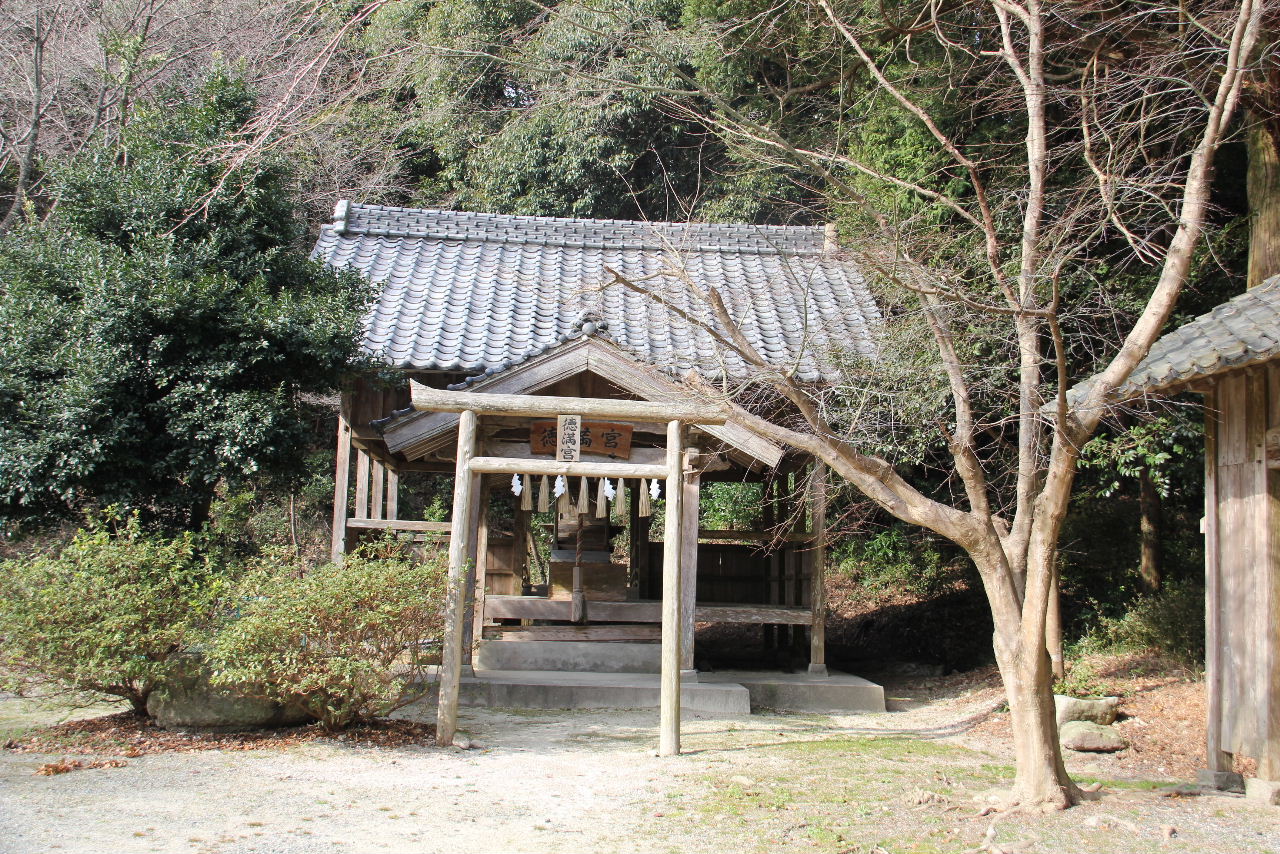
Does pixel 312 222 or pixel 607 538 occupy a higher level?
pixel 312 222

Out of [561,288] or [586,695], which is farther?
[561,288]

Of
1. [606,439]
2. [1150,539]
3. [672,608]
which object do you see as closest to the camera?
[672,608]

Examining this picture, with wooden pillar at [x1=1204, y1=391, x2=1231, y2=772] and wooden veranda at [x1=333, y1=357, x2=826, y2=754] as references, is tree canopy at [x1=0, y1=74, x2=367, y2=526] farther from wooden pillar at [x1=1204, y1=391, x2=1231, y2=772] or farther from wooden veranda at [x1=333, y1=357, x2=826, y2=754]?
wooden pillar at [x1=1204, y1=391, x2=1231, y2=772]

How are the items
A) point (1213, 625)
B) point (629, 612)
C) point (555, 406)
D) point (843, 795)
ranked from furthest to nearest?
point (629, 612)
point (555, 406)
point (1213, 625)
point (843, 795)

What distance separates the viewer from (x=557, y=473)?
8.20m

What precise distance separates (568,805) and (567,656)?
15.9 ft

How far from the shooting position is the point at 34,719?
26.5 ft

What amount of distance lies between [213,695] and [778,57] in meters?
11.1

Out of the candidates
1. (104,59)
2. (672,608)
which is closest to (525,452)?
(672,608)

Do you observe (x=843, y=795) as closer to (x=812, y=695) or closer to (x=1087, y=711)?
(x=1087, y=711)

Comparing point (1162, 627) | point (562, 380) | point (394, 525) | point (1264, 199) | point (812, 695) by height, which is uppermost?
point (1264, 199)

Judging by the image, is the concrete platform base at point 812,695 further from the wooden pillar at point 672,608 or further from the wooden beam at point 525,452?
the wooden pillar at point 672,608

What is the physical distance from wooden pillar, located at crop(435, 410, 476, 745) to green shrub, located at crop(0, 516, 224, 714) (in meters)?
1.72

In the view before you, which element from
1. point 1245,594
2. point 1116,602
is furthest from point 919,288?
point 1116,602
